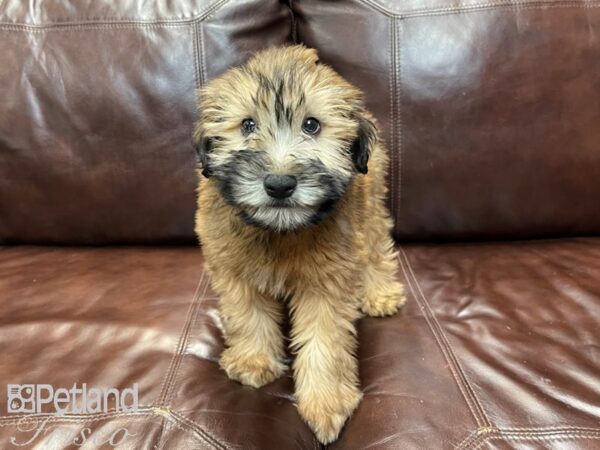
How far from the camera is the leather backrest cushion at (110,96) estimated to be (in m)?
1.70

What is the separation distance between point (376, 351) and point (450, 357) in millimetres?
191

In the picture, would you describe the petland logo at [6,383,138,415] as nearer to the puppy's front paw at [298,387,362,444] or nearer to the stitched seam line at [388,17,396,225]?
the puppy's front paw at [298,387,362,444]

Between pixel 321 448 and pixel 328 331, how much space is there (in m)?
0.27

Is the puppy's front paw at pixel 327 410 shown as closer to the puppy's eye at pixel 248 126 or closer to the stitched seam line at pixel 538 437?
the stitched seam line at pixel 538 437

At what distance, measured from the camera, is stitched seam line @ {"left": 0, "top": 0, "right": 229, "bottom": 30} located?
1.69 metres

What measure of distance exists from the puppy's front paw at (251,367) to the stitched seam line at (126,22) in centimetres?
104

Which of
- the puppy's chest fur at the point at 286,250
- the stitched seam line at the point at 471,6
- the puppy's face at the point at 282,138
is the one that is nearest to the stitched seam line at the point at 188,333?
the puppy's chest fur at the point at 286,250

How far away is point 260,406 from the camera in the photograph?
125 cm

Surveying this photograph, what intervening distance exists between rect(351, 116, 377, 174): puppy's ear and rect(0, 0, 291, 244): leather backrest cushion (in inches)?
26.2

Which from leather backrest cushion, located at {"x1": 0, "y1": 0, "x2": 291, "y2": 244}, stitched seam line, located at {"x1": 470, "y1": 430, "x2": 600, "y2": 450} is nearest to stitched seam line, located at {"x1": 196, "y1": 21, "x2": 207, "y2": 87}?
leather backrest cushion, located at {"x1": 0, "y1": 0, "x2": 291, "y2": 244}

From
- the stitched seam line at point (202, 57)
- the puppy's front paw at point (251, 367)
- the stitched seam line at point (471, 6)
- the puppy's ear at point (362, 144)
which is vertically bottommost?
the puppy's front paw at point (251, 367)

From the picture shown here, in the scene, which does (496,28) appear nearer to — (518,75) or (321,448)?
(518,75)

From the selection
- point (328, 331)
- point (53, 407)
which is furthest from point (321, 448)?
point (53, 407)

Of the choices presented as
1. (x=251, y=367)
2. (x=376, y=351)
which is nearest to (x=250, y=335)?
(x=251, y=367)
